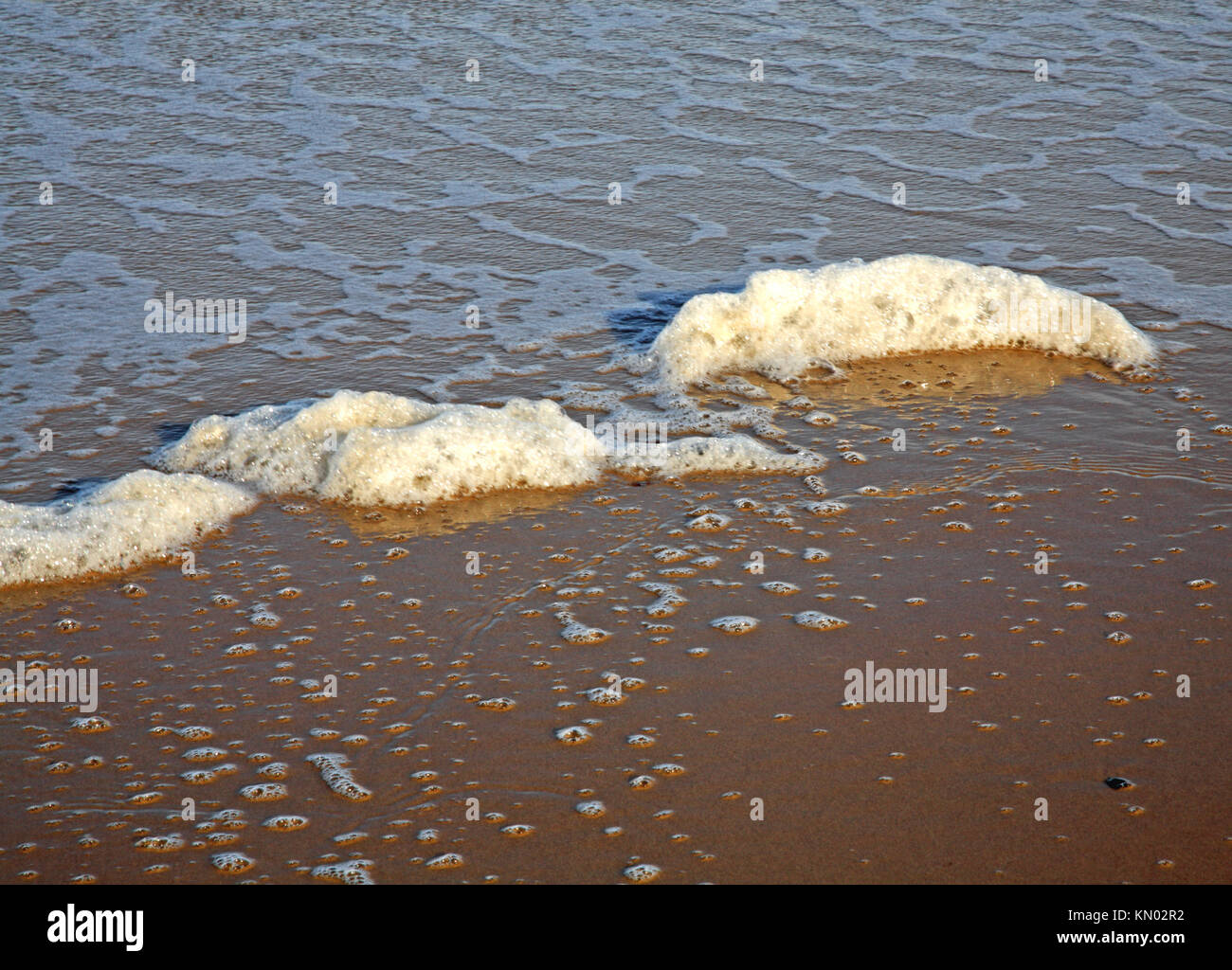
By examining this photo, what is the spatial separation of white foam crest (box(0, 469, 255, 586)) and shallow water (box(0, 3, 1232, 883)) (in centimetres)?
14

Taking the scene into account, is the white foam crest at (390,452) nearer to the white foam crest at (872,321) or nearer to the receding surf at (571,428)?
the receding surf at (571,428)

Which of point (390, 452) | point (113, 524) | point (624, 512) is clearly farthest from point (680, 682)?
point (113, 524)

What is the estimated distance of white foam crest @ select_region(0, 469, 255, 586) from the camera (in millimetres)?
4953

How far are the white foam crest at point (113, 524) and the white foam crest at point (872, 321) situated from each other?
2.40 m

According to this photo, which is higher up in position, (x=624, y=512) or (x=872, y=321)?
(x=872, y=321)

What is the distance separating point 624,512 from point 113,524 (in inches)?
83.8

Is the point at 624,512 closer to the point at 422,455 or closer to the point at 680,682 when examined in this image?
the point at 422,455

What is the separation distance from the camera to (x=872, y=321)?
687cm

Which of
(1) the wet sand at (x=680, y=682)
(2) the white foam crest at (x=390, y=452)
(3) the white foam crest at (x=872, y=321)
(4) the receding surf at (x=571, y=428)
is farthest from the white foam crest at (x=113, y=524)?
(3) the white foam crest at (x=872, y=321)

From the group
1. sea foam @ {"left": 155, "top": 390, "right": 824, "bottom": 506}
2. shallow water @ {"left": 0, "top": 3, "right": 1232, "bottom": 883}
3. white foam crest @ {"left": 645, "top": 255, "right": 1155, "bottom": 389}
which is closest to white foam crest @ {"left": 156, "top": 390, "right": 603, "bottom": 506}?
sea foam @ {"left": 155, "top": 390, "right": 824, "bottom": 506}

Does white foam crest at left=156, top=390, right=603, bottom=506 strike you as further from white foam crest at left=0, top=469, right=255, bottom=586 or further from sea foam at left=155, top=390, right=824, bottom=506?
white foam crest at left=0, top=469, right=255, bottom=586

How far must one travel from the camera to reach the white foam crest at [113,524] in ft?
16.3

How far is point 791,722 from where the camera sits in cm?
404

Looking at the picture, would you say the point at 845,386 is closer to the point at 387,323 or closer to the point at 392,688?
the point at 387,323
